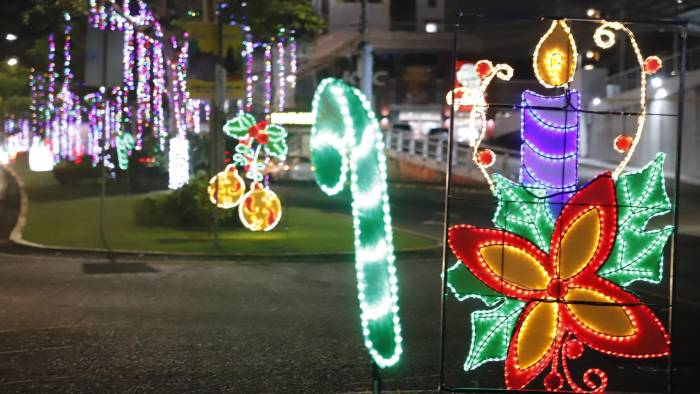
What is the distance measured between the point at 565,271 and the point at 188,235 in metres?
12.6

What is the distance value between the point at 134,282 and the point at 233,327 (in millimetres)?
3120

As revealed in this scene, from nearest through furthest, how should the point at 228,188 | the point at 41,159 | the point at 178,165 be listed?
the point at 228,188 → the point at 178,165 → the point at 41,159

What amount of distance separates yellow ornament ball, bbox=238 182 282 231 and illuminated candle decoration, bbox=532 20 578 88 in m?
11.2

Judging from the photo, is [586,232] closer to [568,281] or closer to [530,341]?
[568,281]

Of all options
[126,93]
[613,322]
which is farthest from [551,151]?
[126,93]

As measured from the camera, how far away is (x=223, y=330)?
357 inches

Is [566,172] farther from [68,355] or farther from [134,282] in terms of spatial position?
[134,282]

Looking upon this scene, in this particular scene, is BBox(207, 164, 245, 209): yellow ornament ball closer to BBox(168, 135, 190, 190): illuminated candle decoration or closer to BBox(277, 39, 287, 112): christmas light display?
BBox(168, 135, 190, 190): illuminated candle decoration

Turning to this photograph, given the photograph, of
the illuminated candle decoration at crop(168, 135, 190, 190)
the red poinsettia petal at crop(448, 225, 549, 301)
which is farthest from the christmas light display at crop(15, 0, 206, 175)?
the red poinsettia petal at crop(448, 225, 549, 301)

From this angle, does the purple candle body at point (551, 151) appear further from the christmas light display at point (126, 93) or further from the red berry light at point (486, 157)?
the christmas light display at point (126, 93)

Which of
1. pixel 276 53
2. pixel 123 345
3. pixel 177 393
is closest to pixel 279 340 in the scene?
pixel 123 345

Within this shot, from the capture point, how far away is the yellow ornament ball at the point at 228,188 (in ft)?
53.2

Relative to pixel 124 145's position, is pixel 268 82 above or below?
above

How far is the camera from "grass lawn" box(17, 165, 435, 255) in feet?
51.1
